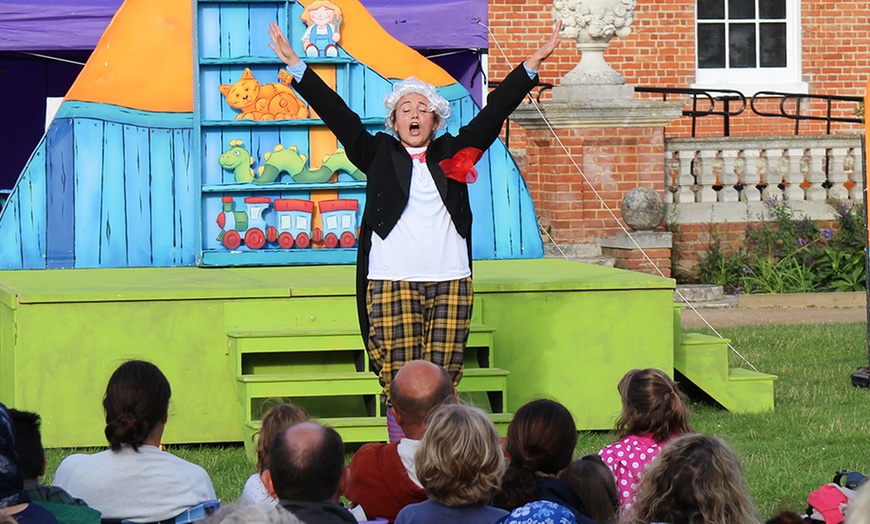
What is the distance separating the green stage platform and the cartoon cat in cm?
160

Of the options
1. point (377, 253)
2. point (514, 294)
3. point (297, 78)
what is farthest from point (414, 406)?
point (514, 294)

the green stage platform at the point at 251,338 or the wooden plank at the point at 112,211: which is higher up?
the wooden plank at the point at 112,211

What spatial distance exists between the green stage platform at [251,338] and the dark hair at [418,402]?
2.40 metres

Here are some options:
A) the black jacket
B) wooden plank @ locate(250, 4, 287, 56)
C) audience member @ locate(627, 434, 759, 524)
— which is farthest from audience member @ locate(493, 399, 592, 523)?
wooden plank @ locate(250, 4, 287, 56)

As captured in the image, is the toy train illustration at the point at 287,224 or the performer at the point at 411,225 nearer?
the performer at the point at 411,225

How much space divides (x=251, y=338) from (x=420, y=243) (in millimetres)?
1673

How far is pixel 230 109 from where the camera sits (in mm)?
9242

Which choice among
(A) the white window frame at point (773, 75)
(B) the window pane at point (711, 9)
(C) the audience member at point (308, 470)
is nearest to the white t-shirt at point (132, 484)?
(C) the audience member at point (308, 470)

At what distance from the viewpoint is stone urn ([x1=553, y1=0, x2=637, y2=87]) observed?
12945 millimetres

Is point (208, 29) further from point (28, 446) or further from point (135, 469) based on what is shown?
point (28, 446)

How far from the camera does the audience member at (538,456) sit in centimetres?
412

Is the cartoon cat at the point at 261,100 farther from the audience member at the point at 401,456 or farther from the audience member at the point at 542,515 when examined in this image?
the audience member at the point at 542,515

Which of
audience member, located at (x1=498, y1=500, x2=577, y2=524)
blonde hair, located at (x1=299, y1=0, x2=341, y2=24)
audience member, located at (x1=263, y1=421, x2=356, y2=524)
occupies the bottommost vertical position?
audience member, located at (x1=498, y1=500, x2=577, y2=524)

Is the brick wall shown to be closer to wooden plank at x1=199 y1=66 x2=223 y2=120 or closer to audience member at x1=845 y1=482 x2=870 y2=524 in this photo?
wooden plank at x1=199 y1=66 x2=223 y2=120
